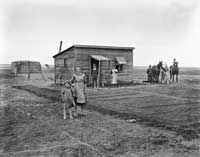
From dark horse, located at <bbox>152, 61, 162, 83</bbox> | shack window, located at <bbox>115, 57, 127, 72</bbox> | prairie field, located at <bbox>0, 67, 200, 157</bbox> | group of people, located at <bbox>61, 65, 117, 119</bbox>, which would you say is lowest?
prairie field, located at <bbox>0, 67, 200, 157</bbox>

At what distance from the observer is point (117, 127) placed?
7082mm

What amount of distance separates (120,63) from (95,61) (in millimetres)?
2166

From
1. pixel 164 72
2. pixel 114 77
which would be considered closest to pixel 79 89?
pixel 114 77

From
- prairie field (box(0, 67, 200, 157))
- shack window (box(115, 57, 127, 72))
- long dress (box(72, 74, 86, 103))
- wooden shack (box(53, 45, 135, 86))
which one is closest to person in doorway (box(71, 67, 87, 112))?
long dress (box(72, 74, 86, 103))

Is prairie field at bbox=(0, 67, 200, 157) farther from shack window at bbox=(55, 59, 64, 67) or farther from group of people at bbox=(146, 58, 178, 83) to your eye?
group of people at bbox=(146, 58, 178, 83)

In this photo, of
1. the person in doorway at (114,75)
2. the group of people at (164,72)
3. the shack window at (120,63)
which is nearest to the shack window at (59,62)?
the person in doorway at (114,75)

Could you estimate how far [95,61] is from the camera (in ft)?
71.3

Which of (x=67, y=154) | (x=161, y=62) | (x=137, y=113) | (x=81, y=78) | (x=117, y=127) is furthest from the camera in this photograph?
(x=161, y=62)

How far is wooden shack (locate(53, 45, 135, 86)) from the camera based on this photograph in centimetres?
2055

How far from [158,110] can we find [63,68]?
1386cm

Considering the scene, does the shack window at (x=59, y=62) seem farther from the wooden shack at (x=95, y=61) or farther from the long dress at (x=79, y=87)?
the long dress at (x=79, y=87)

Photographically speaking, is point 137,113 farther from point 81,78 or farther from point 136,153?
point 136,153

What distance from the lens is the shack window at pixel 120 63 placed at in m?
22.0

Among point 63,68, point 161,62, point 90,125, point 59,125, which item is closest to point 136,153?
point 90,125
